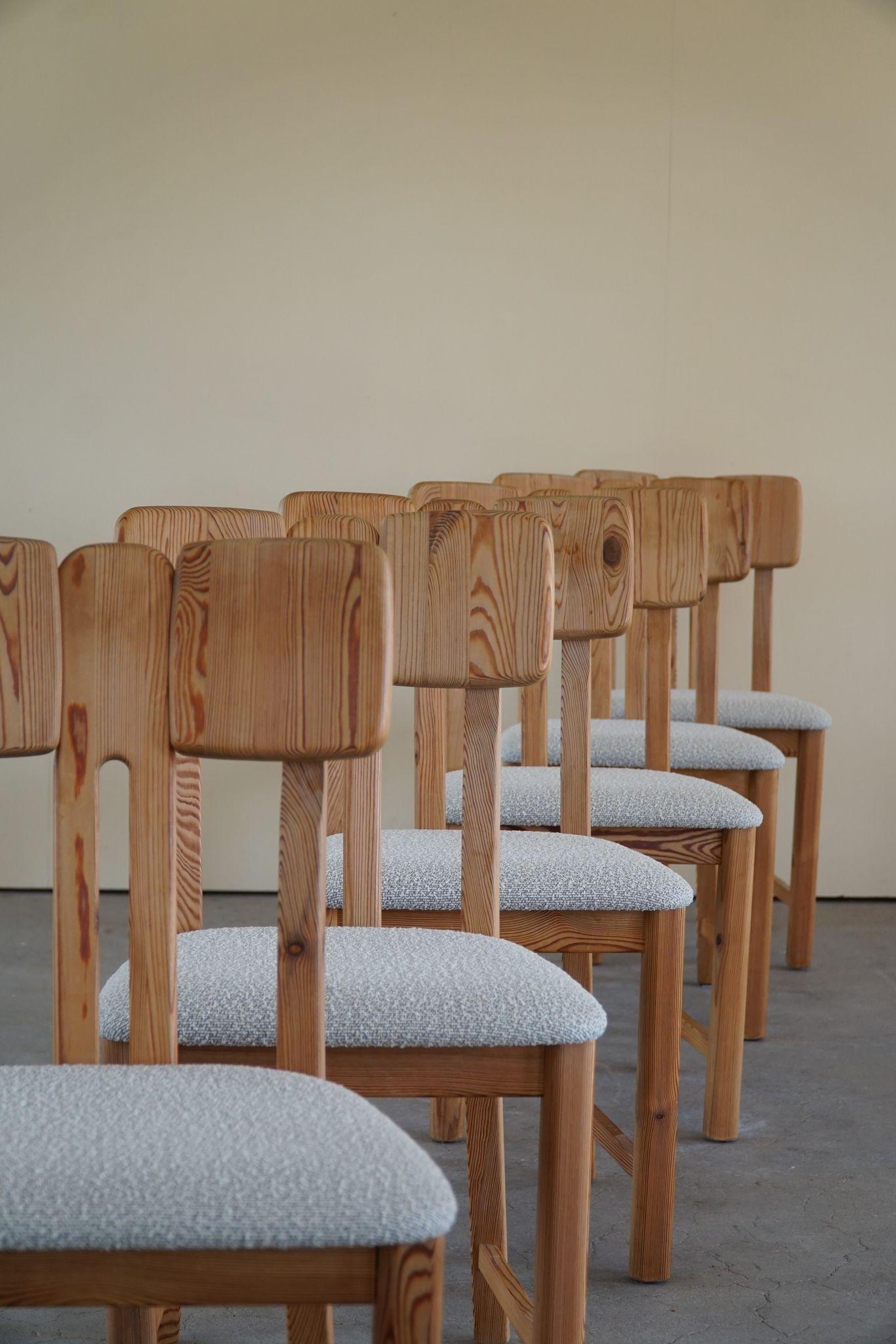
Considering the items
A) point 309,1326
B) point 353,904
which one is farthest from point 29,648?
point 309,1326

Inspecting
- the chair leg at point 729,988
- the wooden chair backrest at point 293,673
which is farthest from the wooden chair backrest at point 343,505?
the wooden chair backrest at point 293,673

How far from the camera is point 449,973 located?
120 cm

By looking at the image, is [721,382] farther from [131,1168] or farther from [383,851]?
[131,1168]

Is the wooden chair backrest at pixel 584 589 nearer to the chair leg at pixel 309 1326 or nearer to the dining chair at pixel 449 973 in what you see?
the dining chair at pixel 449 973

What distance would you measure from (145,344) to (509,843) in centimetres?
203

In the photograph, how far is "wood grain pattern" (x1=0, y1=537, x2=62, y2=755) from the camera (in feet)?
3.23

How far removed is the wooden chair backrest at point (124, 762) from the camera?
101 cm

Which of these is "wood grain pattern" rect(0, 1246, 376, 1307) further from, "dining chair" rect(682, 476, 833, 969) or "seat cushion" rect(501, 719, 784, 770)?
"dining chair" rect(682, 476, 833, 969)

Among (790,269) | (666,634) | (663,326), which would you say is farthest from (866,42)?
(666,634)

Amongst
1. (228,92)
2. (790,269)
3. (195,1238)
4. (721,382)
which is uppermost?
(228,92)

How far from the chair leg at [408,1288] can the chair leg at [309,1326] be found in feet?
1.48

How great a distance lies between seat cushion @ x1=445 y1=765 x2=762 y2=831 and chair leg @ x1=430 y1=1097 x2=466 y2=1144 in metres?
0.40

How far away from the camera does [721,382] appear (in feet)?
10.9

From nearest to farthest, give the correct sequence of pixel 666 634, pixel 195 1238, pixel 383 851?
pixel 195 1238 → pixel 383 851 → pixel 666 634
